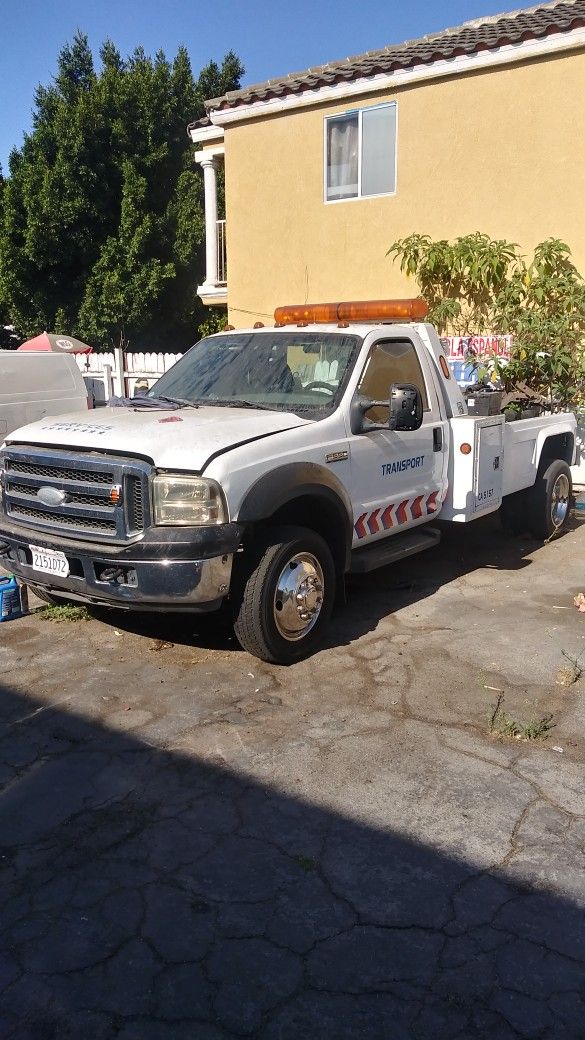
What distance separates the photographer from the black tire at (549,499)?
25.9ft

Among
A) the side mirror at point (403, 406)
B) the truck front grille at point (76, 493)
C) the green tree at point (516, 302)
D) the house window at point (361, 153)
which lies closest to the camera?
the truck front grille at point (76, 493)

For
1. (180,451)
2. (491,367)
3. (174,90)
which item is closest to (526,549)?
(491,367)

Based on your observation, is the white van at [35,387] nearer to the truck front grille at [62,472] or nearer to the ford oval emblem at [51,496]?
the truck front grille at [62,472]

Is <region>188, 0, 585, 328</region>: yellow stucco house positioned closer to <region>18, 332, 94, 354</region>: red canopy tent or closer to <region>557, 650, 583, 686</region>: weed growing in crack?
<region>18, 332, 94, 354</region>: red canopy tent

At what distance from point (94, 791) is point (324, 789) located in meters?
0.98

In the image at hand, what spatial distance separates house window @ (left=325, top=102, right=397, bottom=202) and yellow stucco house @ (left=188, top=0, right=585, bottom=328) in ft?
0.06

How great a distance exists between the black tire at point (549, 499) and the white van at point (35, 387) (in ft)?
17.8

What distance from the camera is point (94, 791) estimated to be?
3672 millimetres

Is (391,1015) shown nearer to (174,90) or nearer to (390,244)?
(390,244)

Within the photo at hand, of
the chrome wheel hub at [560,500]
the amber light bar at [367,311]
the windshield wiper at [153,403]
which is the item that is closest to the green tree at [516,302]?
the chrome wheel hub at [560,500]

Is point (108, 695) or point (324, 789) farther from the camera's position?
point (108, 695)

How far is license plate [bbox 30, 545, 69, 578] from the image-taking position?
15.5ft

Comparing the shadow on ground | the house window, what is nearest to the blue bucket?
the shadow on ground

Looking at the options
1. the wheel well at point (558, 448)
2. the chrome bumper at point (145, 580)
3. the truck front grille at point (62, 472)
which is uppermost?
the truck front grille at point (62, 472)
